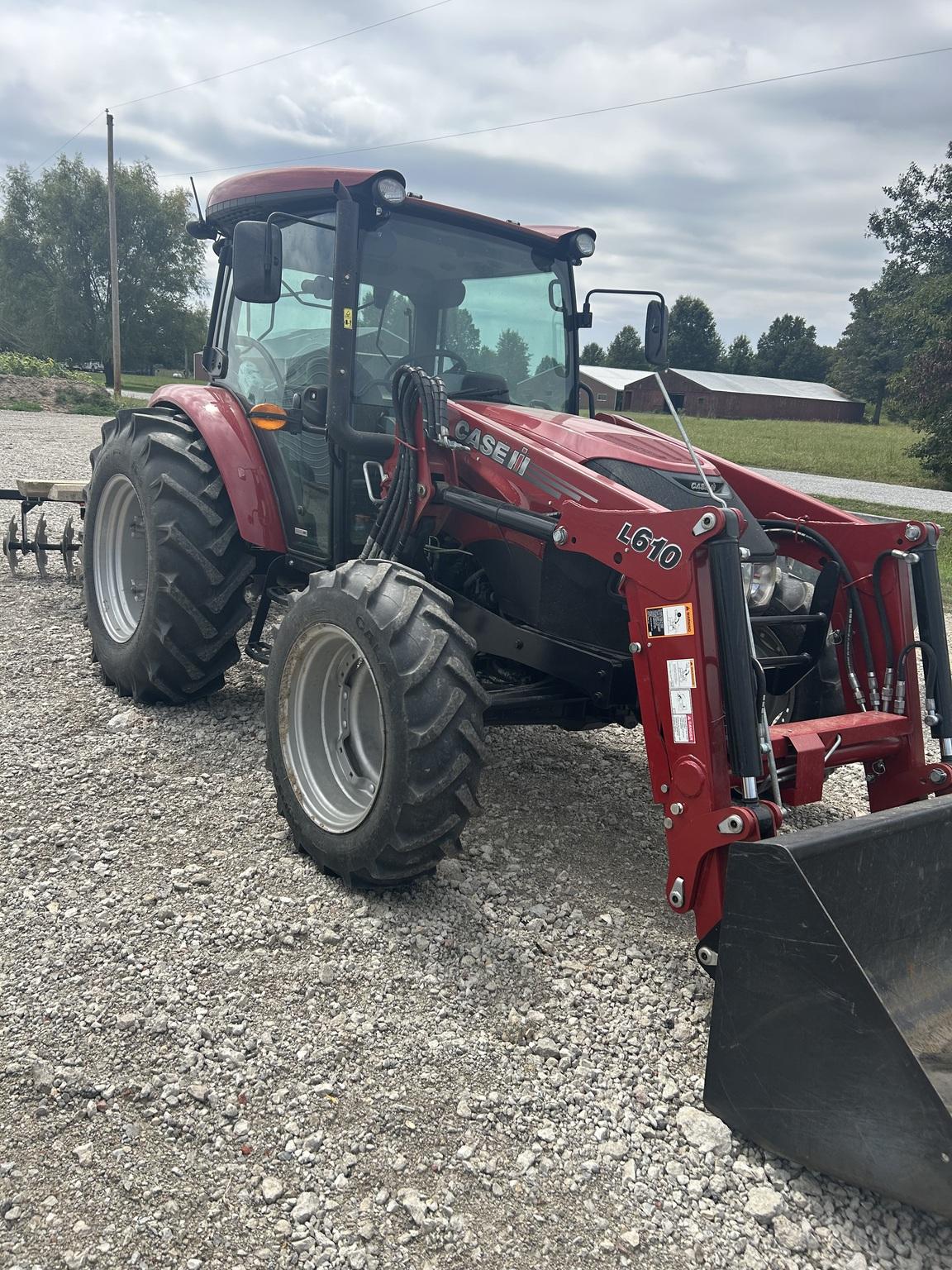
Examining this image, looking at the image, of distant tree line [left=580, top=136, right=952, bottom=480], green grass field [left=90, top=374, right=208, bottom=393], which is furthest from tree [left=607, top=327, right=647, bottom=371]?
green grass field [left=90, top=374, right=208, bottom=393]

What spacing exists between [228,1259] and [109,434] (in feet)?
15.0

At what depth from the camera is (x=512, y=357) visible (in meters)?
4.78

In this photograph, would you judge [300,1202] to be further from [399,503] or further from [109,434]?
[109,434]

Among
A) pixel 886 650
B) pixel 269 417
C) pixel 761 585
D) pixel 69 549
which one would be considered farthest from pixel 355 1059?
pixel 69 549

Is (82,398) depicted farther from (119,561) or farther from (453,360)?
(453,360)

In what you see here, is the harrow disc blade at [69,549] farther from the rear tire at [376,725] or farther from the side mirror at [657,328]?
the side mirror at [657,328]

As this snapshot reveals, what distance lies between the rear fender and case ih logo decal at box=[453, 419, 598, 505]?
1.21 meters

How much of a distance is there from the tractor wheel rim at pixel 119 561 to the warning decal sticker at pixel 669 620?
3389mm

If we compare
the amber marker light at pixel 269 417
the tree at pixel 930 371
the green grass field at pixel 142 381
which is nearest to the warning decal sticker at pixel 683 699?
the amber marker light at pixel 269 417

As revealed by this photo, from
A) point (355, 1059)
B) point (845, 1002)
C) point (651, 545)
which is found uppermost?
point (651, 545)

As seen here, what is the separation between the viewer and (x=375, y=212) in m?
4.12

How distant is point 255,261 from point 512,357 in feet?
4.56

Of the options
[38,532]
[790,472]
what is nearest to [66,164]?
[790,472]

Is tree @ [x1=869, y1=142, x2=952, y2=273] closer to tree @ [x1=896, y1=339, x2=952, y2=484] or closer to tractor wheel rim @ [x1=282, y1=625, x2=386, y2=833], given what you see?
tree @ [x1=896, y1=339, x2=952, y2=484]
